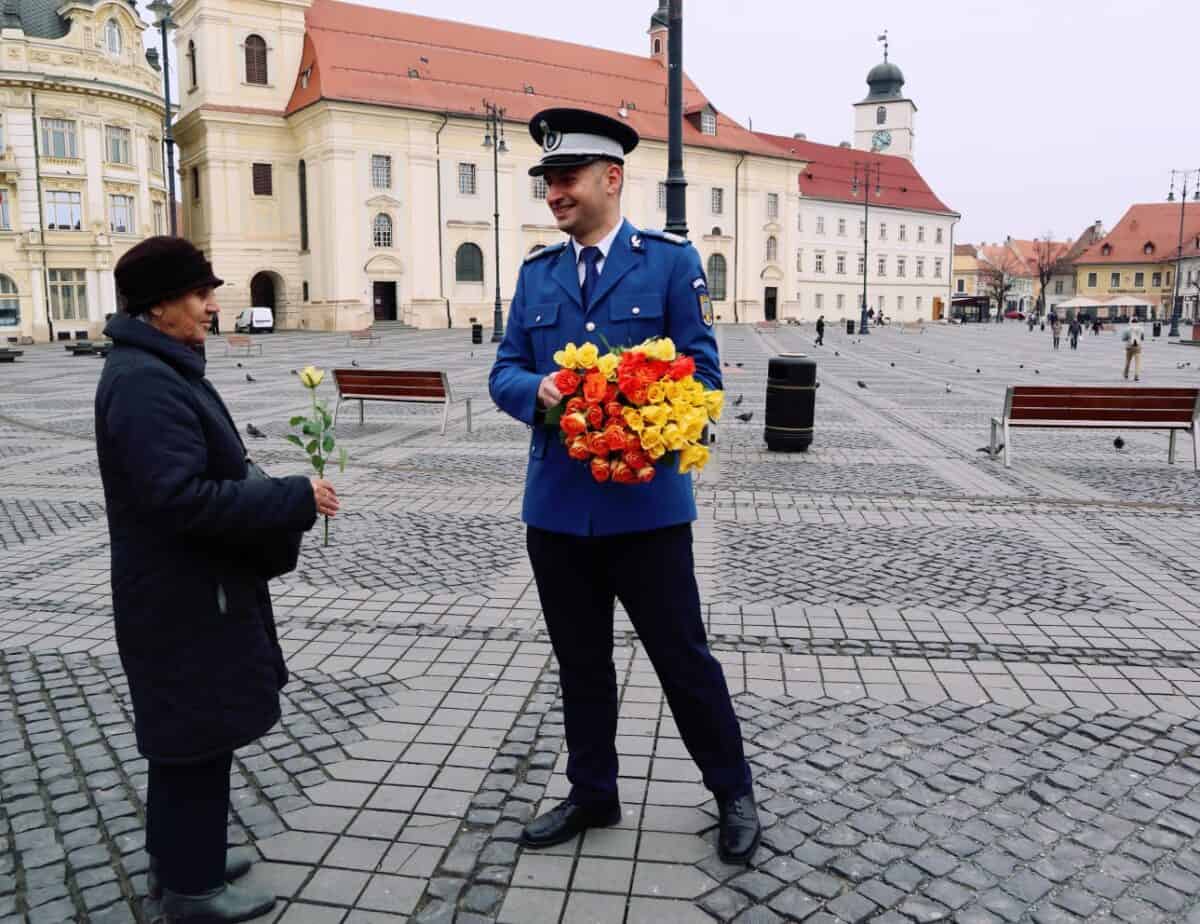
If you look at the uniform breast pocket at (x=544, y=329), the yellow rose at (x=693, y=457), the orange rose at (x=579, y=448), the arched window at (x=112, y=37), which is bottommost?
the yellow rose at (x=693, y=457)

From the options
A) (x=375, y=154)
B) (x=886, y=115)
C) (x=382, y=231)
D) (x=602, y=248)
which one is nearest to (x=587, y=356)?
(x=602, y=248)

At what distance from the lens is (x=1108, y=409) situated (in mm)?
10719

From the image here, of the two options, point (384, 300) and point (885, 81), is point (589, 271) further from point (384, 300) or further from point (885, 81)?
point (885, 81)

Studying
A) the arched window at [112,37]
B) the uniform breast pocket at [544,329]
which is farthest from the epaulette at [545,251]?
the arched window at [112,37]

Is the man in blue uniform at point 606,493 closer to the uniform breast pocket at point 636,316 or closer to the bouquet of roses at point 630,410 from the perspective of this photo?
the uniform breast pocket at point 636,316

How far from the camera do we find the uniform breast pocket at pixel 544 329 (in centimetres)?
327

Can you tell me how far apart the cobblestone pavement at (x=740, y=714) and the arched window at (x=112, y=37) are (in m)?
47.5

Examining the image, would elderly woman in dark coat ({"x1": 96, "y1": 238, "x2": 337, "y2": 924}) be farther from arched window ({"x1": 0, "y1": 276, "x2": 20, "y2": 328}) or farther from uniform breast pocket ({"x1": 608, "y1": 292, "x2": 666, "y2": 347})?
arched window ({"x1": 0, "y1": 276, "x2": 20, "y2": 328})

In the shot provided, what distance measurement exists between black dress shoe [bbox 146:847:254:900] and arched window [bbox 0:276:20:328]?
49.7 m

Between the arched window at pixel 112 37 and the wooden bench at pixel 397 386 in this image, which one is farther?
the arched window at pixel 112 37

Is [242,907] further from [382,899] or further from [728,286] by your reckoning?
[728,286]

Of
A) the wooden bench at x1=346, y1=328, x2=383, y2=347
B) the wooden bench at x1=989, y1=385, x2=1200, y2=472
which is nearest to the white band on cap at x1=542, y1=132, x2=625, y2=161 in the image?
the wooden bench at x1=989, y1=385, x2=1200, y2=472

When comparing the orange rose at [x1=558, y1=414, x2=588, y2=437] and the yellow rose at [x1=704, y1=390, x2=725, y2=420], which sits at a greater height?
the yellow rose at [x1=704, y1=390, x2=725, y2=420]

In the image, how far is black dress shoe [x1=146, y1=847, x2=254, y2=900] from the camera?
299cm
